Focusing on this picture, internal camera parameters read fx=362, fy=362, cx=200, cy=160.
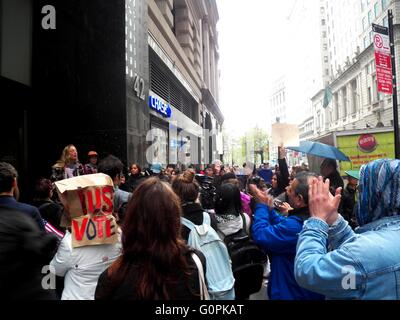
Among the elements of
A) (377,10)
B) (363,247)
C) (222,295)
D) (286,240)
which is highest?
(377,10)

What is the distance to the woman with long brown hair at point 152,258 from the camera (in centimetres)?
177

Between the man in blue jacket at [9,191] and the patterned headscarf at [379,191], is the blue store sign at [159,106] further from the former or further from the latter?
the patterned headscarf at [379,191]

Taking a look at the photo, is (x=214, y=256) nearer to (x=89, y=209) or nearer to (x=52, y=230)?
(x=89, y=209)

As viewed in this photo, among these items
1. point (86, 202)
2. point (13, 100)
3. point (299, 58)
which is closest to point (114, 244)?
point (86, 202)

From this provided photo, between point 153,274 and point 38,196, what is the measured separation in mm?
2974

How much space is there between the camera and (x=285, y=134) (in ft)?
21.1

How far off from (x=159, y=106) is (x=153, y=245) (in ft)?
42.1

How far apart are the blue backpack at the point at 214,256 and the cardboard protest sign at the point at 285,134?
3669mm

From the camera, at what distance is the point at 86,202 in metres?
2.56

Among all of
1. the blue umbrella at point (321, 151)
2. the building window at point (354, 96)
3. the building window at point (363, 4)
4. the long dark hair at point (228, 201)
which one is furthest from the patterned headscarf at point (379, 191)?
the building window at point (354, 96)

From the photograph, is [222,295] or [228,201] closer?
[222,295]

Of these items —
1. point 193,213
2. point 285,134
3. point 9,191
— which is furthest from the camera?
point 285,134

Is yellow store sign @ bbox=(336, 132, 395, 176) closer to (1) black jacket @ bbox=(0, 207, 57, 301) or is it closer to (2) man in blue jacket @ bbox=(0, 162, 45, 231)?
(2) man in blue jacket @ bbox=(0, 162, 45, 231)

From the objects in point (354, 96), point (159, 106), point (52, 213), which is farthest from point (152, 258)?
point (354, 96)
